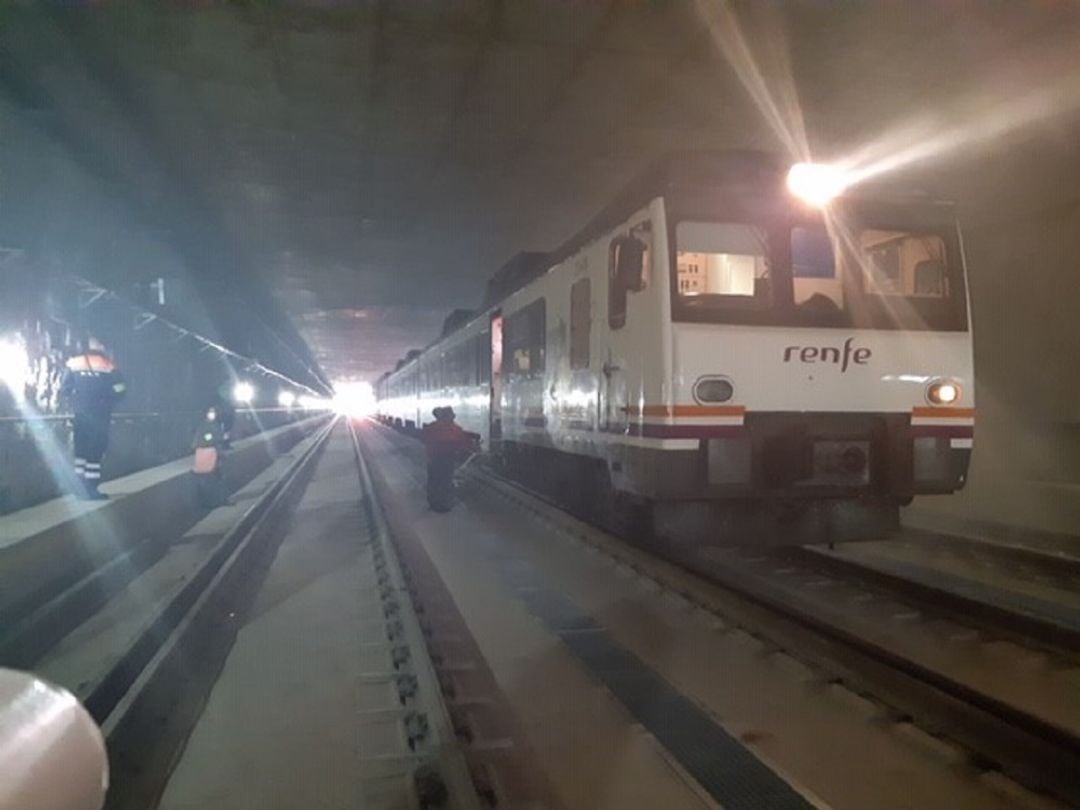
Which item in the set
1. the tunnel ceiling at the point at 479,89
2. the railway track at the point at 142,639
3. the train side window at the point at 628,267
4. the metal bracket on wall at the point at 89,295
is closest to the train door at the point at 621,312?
the train side window at the point at 628,267

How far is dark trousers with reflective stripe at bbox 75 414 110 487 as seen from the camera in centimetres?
1010

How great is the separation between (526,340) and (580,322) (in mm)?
2854

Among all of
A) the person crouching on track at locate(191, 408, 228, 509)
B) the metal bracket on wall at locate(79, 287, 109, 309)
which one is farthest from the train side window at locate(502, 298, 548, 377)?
the metal bracket on wall at locate(79, 287, 109, 309)

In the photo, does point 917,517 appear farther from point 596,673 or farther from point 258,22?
point 258,22

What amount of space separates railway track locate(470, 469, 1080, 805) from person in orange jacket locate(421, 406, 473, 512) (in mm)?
4654

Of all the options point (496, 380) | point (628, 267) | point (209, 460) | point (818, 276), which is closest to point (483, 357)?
point (496, 380)

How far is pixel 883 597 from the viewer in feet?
23.4

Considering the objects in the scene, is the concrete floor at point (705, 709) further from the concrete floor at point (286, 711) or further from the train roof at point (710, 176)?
the train roof at point (710, 176)

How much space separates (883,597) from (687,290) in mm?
2955

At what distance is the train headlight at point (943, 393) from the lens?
7.22m

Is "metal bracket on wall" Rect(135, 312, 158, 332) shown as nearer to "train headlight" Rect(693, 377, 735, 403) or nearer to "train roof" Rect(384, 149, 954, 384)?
"train roof" Rect(384, 149, 954, 384)

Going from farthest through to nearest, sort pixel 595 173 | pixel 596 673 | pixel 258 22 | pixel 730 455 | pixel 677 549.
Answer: pixel 595 173
pixel 677 549
pixel 258 22
pixel 730 455
pixel 596 673

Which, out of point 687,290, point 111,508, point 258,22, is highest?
point 258,22

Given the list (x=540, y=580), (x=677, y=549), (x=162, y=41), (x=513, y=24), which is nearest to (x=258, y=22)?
(x=162, y=41)
